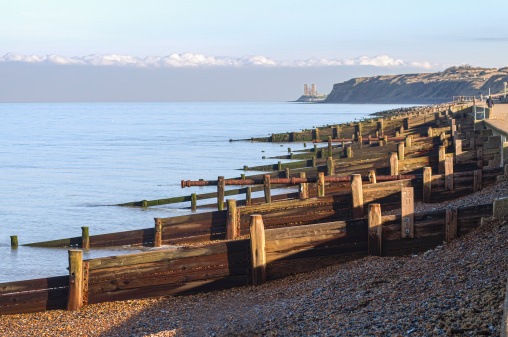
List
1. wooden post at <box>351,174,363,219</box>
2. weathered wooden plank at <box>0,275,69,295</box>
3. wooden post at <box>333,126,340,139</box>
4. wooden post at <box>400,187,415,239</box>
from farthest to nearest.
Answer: wooden post at <box>333,126,340,139</box> < wooden post at <box>351,174,363,219</box> < wooden post at <box>400,187,415,239</box> < weathered wooden plank at <box>0,275,69,295</box>

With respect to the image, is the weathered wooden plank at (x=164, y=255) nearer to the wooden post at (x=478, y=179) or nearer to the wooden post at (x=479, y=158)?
the wooden post at (x=478, y=179)

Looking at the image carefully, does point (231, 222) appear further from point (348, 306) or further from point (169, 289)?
point (348, 306)

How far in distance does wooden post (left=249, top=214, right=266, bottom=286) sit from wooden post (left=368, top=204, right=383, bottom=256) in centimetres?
228

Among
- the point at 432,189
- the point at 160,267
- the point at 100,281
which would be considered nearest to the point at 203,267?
the point at 160,267

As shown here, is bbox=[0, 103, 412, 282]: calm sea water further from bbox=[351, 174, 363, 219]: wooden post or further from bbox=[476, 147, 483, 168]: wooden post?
bbox=[476, 147, 483, 168]: wooden post

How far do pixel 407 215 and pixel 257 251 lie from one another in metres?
3.20

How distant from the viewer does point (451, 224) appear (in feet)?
43.5

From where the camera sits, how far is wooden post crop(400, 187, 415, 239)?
1322 centimetres

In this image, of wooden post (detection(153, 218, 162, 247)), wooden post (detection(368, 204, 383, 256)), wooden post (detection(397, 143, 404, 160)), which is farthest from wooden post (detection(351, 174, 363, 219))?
wooden post (detection(397, 143, 404, 160))

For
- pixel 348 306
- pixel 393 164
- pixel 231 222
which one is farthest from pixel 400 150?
pixel 348 306

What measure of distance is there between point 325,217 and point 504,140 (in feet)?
27.0

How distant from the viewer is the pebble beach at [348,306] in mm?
8461

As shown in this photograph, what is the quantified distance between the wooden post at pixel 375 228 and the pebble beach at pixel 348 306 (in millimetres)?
317

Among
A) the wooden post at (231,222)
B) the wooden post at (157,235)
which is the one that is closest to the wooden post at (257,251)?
the wooden post at (231,222)
